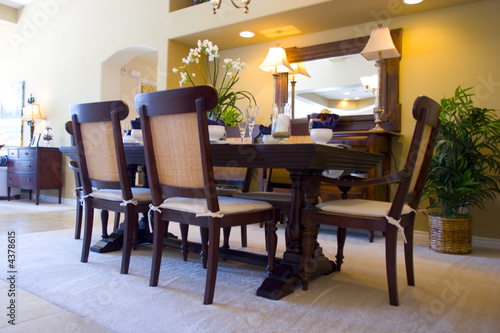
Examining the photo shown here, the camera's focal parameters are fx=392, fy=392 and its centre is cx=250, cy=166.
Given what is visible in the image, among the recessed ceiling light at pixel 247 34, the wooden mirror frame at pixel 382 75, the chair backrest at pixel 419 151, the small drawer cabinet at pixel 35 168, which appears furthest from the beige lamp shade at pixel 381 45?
the small drawer cabinet at pixel 35 168

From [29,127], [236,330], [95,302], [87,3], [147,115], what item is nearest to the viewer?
[236,330]

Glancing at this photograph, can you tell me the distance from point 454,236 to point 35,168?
5505 millimetres

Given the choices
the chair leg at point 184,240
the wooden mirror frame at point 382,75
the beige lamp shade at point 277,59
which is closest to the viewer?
the chair leg at point 184,240

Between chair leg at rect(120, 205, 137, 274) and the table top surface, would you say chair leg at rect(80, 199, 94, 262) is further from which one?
the table top surface

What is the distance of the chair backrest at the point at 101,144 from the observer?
211 centimetres

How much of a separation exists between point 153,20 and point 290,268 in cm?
416

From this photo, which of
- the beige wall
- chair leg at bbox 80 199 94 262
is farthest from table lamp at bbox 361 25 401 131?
chair leg at bbox 80 199 94 262

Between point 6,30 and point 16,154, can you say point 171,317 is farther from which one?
point 6,30

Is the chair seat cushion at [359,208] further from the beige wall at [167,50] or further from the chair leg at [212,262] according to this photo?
the beige wall at [167,50]

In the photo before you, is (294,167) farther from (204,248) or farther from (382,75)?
(382,75)

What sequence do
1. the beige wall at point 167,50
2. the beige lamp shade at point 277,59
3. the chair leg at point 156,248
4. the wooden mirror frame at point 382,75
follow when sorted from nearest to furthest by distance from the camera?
the chair leg at point 156,248 < the beige wall at point 167,50 < the wooden mirror frame at point 382,75 < the beige lamp shade at point 277,59

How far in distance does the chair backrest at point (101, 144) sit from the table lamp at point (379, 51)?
2277 mm

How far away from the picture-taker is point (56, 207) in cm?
551

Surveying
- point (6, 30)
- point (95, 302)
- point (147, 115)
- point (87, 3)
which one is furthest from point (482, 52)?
point (6, 30)
